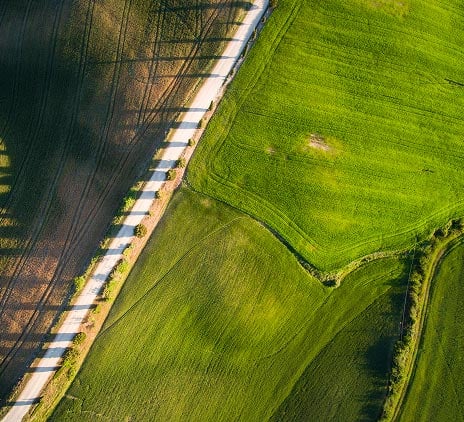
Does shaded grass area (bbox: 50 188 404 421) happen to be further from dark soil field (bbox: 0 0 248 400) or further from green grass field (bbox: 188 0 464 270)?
dark soil field (bbox: 0 0 248 400)

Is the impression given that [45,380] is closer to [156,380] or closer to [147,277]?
[156,380]

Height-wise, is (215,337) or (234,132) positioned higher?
(234,132)

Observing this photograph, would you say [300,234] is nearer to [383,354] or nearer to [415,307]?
[415,307]

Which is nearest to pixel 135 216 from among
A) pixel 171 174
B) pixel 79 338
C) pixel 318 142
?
pixel 171 174

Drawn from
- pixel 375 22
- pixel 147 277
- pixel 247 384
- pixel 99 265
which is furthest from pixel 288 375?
pixel 375 22

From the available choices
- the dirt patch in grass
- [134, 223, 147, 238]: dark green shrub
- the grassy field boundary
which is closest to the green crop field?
the dirt patch in grass

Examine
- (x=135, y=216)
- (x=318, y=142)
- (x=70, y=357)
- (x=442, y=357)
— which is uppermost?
(x=318, y=142)
